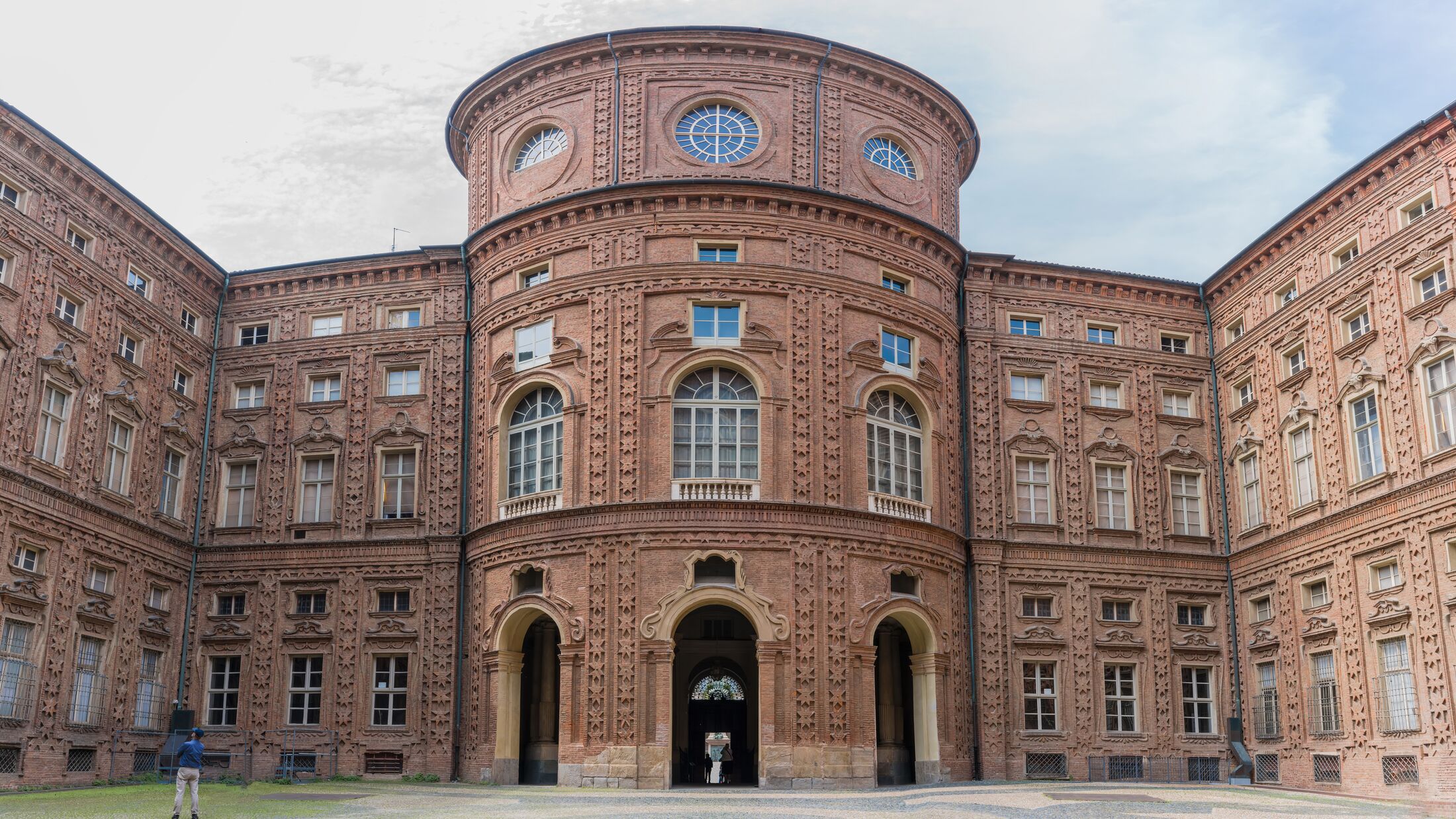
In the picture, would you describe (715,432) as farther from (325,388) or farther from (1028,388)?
(325,388)

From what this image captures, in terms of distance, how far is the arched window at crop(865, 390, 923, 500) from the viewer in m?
37.7

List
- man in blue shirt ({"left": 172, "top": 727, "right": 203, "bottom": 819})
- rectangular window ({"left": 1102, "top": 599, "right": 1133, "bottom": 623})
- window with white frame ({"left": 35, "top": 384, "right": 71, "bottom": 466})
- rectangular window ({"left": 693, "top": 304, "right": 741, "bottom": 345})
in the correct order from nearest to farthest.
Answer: man in blue shirt ({"left": 172, "top": 727, "right": 203, "bottom": 819}) → window with white frame ({"left": 35, "top": 384, "right": 71, "bottom": 466}) → rectangular window ({"left": 693, "top": 304, "right": 741, "bottom": 345}) → rectangular window ({"left": 1102, "top": 599, "right": 1133, "bottom": 623})

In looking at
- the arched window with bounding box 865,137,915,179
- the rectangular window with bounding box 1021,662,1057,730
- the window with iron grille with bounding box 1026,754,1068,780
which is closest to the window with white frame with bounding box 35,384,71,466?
the arched window with bounding box 865,137,915,179

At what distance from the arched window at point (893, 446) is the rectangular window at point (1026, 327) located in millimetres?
5585

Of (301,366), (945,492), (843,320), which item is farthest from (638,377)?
(301,366)

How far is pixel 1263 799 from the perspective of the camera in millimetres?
31672

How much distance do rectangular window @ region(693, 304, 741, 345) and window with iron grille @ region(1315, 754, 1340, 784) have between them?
18675 mm

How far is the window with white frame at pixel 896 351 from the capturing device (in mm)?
38656

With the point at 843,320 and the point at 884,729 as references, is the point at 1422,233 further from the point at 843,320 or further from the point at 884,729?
the point at 884,729

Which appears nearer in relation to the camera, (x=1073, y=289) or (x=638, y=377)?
(x=638, y=377)

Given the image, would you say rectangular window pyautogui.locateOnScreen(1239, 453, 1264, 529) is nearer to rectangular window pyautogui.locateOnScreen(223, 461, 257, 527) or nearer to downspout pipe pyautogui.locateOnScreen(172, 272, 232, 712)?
rectangular window pyautogui.locateOnScreen(223, 461, 257, 527)

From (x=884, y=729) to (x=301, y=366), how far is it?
20.5 metres

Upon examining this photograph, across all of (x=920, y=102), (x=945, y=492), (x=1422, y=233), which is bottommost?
(x=945, y=492)

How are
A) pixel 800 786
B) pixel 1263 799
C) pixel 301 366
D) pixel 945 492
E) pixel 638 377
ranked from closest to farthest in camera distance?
pixel 1263 799 → pixel 800 786 → pixel 638 377 → pixel 945 492 → pixel 301 366
